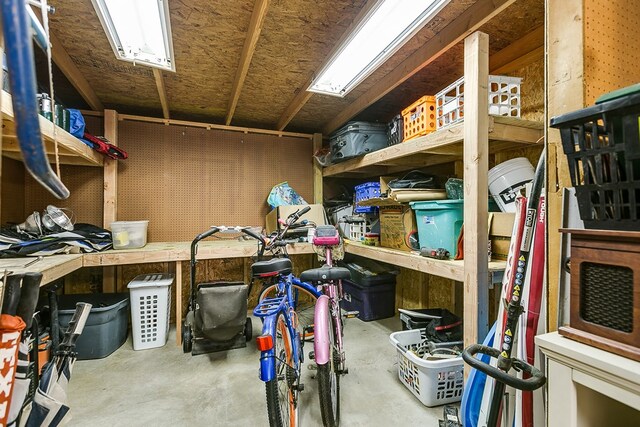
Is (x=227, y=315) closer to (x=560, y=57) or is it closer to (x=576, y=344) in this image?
(x=576, y=344)

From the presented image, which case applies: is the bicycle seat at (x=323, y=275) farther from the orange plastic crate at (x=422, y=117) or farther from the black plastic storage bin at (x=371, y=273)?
the black plastic storage bin at (x=371, y=273)

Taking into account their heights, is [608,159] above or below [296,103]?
below

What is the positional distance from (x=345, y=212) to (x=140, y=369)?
2463 mm

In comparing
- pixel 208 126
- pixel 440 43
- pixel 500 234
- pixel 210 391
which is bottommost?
pixel 210 391

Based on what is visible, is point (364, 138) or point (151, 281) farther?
point (364, 138)

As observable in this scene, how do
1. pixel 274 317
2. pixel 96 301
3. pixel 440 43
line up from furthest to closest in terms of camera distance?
pixel 96 301
pixel 440 43
pixel 274 317

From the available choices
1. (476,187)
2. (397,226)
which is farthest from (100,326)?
(476,187)

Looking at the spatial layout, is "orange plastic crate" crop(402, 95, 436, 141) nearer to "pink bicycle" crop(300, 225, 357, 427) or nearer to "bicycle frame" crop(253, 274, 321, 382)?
"pink bicycle" crop(300, 225, 357, 427)

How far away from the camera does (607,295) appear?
68 cm

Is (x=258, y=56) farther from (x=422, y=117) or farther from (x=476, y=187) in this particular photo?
(x=476, y=187)

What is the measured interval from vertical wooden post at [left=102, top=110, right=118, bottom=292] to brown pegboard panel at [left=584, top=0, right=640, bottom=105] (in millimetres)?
3679

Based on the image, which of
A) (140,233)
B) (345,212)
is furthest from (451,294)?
(140,233)

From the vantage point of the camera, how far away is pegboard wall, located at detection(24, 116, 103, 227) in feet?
9.97

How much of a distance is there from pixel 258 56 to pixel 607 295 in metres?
2.37
